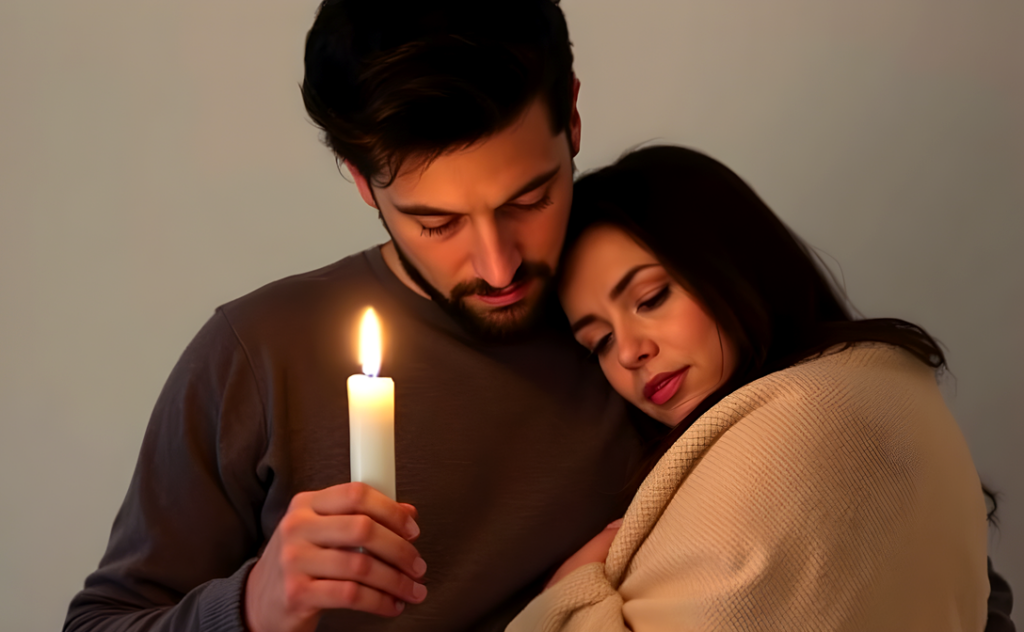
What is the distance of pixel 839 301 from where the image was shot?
1.31 meters

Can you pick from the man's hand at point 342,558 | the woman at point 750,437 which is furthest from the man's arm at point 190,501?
the woman at point 750,437

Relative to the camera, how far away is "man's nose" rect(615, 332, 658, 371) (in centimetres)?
114

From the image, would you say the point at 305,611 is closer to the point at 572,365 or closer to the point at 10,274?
the point at 572,365

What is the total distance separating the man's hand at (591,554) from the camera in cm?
108

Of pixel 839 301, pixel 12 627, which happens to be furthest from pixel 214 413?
pixel 839 301

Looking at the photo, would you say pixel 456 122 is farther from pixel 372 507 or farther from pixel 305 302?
pixel 372 507

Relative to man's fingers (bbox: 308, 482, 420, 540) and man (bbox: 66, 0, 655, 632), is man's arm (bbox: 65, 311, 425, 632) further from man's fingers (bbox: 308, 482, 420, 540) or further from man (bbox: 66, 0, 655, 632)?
man's fingers (bbox: 308, 482, 420, 540)

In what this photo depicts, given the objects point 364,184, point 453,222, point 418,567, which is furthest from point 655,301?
point 418,567

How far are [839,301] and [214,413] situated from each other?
95cm

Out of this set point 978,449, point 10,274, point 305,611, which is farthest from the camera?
point 978,449

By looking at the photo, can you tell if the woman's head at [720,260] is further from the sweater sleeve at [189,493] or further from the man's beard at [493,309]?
the sweater sleeve at [189,493]

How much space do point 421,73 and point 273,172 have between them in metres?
0.73

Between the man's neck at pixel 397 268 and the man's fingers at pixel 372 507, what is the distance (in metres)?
0.56

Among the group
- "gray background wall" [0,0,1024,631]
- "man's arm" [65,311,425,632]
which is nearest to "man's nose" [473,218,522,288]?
"man's arm" [65,311,425,632]
